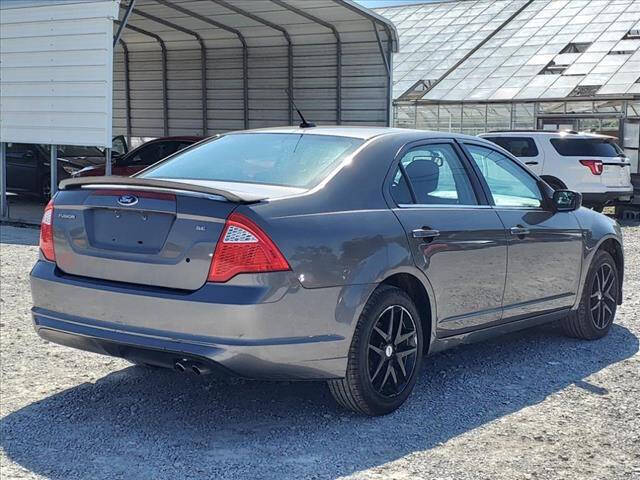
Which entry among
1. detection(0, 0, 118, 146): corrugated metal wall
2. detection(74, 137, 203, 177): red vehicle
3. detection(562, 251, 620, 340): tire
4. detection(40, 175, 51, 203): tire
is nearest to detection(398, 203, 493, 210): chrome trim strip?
detection(562, 251, 620, 340): tire

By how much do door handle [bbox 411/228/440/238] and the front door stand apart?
0.84 metres

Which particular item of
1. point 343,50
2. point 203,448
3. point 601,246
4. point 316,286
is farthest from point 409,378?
point 343,50

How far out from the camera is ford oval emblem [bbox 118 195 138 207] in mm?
4285

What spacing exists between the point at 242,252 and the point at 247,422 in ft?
3.59

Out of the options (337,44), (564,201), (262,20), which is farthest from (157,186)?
(337,44)

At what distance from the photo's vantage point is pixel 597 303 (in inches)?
257

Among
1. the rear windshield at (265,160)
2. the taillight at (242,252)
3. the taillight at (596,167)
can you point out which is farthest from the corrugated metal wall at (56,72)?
the taillight at (242,252)

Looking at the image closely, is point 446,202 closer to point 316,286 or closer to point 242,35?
point 316,286

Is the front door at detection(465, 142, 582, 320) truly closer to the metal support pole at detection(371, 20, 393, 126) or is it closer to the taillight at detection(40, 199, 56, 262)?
the taillight at detection(40, 199, 56, 262)

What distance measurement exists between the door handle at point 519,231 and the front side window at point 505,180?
0.19 metres

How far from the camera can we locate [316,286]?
13.6ft

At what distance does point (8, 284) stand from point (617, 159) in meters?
12.1

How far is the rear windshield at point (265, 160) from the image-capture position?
15.5 feet

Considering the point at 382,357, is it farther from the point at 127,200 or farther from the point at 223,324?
the point at 127,200
